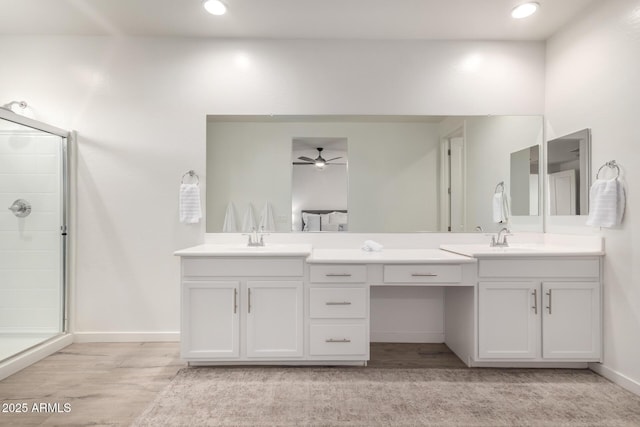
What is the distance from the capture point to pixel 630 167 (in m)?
2.10

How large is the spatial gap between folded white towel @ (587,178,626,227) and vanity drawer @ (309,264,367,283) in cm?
148

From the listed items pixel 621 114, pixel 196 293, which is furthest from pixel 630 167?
pixel 196 293

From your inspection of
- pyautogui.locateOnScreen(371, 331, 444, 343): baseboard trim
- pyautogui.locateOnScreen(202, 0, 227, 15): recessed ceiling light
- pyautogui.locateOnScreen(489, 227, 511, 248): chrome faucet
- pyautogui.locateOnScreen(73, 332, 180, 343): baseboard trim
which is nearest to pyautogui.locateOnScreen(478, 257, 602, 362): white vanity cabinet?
pyautogui.locateOnScreen(489, 227, 511, 248): chrome faucet

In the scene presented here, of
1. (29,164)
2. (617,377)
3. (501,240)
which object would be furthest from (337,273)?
(29,164)

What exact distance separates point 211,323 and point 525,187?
2616mm

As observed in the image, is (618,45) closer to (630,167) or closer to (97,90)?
(630,167)

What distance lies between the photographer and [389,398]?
77.6 inches

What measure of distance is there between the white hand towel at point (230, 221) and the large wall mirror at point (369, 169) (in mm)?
26

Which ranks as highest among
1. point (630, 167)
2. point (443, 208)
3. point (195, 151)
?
point (195, 151)

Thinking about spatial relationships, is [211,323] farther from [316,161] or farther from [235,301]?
[316,161]

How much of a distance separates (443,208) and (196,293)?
198cm

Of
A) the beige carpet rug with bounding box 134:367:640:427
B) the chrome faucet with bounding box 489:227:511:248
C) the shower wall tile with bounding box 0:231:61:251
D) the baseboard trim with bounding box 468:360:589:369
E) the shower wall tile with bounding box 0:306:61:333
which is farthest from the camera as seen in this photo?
the chrome faucet with bounding box 489:227:511:248

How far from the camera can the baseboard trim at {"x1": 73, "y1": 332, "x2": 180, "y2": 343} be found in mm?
2846

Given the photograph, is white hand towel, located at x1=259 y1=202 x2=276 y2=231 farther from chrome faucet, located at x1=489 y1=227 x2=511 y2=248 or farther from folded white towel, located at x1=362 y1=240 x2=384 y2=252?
chrome faucet, located at x1=489 y1=227 x2=511 y2=248
